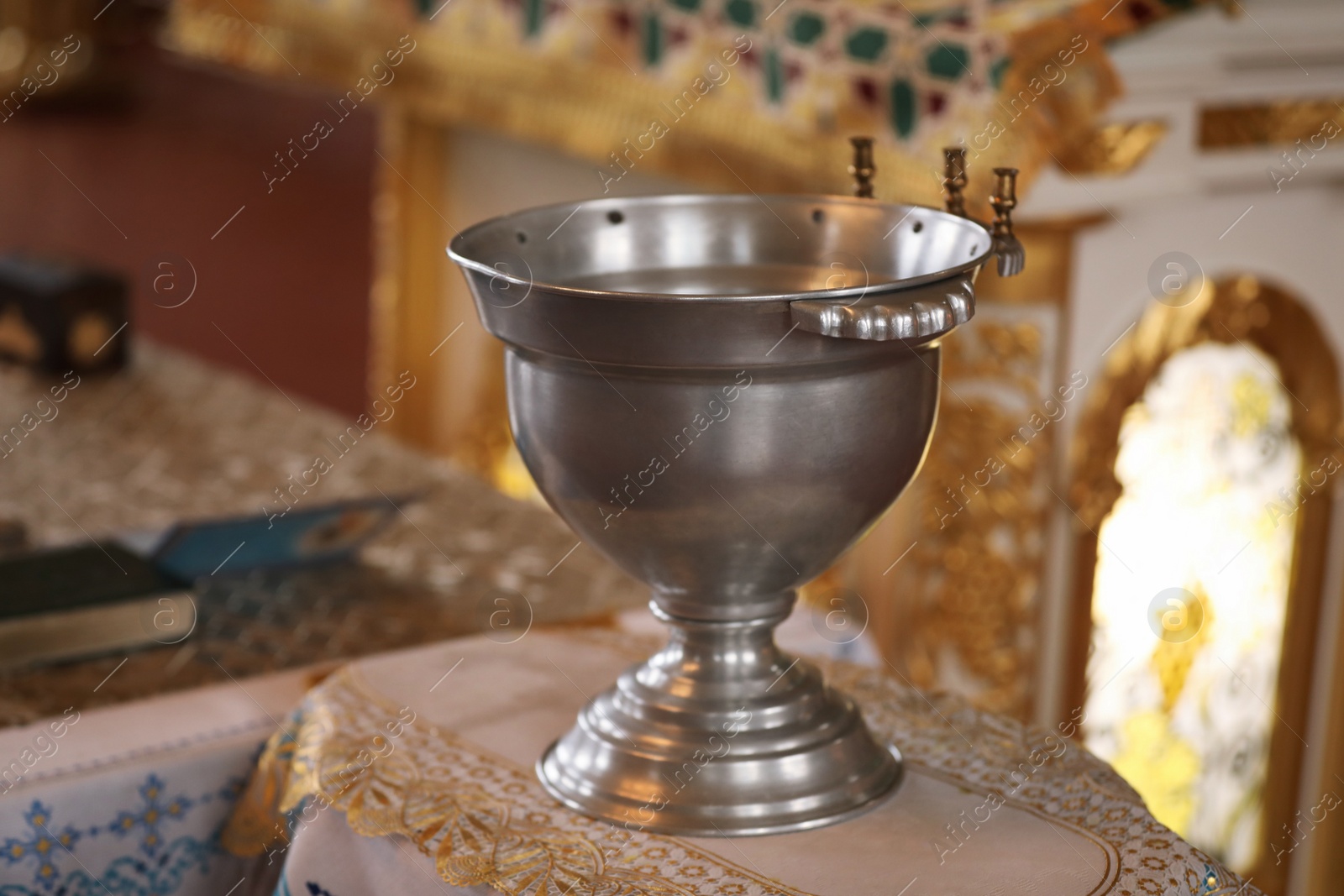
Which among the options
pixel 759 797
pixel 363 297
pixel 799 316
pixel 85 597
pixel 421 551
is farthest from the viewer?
pixel 363 297

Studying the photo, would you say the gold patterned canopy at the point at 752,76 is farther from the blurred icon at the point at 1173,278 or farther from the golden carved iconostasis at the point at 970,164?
the blurred icon at the point at 1173,278

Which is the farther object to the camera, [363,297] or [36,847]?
[363,297]

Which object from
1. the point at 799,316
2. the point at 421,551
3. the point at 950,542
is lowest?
the point at 950,542

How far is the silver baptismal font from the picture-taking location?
0.75 m

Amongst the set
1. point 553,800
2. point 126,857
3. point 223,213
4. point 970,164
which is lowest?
point 223,213

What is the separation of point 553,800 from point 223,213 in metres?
5.62

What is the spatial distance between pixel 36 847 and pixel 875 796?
0.55m

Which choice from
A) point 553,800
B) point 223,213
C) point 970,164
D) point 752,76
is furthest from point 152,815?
point 223,213

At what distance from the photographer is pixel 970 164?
181cm

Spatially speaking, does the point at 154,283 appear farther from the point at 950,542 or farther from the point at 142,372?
the point at 950,542

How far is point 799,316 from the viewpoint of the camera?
73cm

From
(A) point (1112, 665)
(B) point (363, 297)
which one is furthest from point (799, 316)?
(B) point (363, 297)

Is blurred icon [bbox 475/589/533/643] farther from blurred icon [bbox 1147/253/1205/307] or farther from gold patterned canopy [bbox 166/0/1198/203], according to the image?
blurred icon [bbox 1147/253/1205/307]

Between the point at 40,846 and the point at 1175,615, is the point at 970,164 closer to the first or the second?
the point at 1175,615
